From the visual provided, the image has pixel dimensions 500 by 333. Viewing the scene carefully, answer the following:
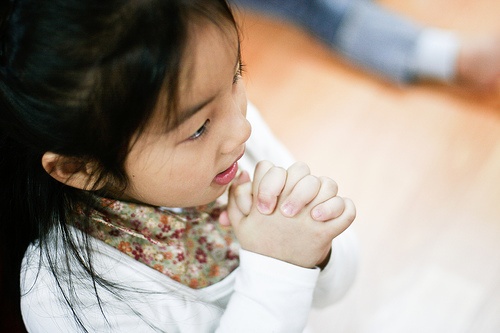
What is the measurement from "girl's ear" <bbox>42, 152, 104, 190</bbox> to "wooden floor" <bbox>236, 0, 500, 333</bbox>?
534mm

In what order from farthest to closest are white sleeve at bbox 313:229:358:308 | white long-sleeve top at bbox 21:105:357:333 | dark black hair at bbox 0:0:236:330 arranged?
1. white sleeve at bbox 313:229:358:308
2. white long-sleeve top at bbox 21:105:357:333
3. dark black hair at bbox 0:0:236:330

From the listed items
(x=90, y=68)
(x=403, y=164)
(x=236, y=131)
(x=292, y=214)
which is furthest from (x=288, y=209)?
(x=403, y=164)

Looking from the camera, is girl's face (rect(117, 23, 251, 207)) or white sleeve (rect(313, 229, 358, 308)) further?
white sleeve (rect(313, 229, 358, 308))

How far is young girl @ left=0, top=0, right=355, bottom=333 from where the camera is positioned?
453 mm

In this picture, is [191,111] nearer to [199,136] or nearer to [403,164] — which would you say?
[199,136]

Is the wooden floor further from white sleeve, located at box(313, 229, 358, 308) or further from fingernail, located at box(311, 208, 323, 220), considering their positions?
fingernail, located at box(311, 208, 323, 220)

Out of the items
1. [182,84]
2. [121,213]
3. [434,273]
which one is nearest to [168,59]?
[182,84]

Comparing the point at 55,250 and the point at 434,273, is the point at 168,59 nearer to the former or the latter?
the point at 55,250

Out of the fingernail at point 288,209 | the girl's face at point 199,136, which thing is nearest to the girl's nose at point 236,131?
the girl's face at point 199,136

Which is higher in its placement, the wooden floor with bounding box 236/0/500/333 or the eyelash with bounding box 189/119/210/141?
the eyelash with bounding box 189/119/210/141

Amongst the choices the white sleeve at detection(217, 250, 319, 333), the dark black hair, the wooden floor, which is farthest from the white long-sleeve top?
the wooden floor

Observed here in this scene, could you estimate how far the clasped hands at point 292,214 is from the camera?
0.61m

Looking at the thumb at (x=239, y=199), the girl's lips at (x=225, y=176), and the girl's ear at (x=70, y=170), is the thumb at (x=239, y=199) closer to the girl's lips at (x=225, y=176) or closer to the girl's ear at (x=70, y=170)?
the girl's lips at (x=225, y=176)

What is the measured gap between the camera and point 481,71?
1.17 m
